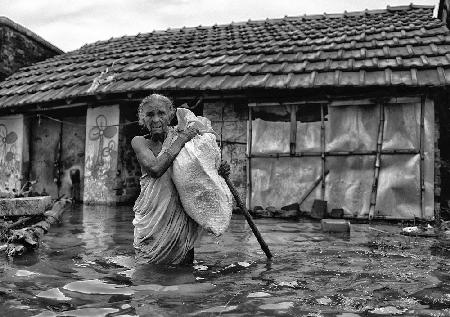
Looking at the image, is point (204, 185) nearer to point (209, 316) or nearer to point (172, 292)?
point (172, 292)

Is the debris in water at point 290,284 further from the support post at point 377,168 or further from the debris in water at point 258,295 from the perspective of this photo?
the support post at point 377,168

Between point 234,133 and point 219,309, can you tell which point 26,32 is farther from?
point 219,309

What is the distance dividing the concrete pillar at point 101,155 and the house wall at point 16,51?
438cm

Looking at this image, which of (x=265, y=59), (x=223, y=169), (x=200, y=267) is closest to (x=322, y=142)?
(x=265, y=59)

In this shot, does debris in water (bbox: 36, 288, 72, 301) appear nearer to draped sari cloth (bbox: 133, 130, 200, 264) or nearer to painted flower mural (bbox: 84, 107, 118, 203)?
draped sari cloth (bbox: 133, 130, 200, 264)

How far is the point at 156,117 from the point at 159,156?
34cm

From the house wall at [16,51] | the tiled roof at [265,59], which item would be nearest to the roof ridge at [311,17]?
the tiled roof at [265,59]

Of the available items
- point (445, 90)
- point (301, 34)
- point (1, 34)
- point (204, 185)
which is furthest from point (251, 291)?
point (1, 34)

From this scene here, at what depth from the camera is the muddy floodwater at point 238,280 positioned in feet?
9.43

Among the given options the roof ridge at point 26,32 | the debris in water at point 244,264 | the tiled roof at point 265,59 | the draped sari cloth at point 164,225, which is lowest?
the debris in water at point 244,264

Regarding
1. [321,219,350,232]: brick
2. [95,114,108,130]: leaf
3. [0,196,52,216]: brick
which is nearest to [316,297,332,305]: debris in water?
[321,219,350,232]: brick

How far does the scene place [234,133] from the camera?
30.5ft

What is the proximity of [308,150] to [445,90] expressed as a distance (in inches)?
98.7

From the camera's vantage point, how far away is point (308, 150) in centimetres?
875
